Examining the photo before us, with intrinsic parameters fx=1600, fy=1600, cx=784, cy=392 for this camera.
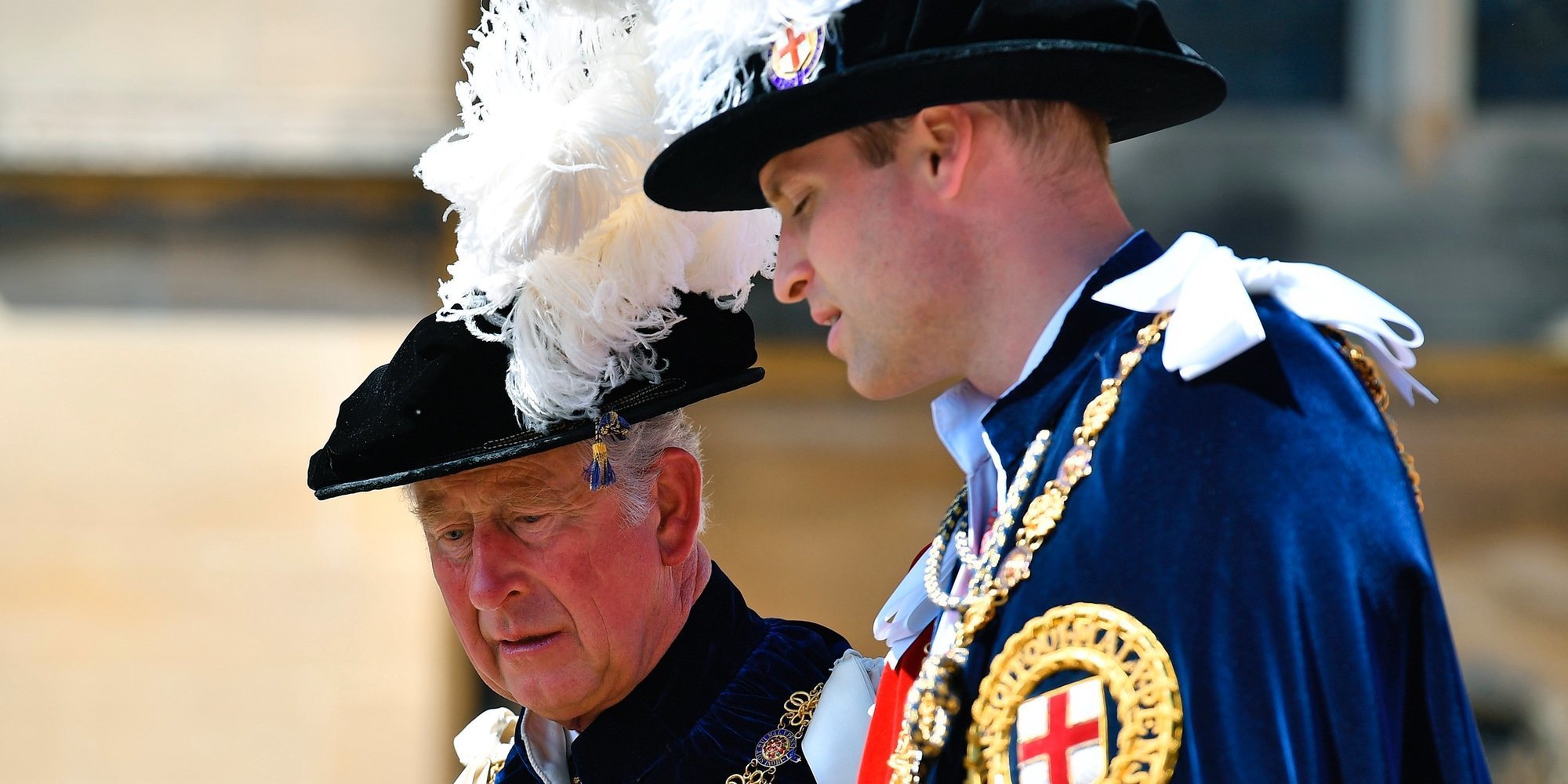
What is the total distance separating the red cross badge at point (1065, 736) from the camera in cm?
155

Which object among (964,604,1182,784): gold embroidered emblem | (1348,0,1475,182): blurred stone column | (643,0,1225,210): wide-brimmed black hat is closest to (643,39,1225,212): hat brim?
(643,0,1225,210): wide-brimmed black hat

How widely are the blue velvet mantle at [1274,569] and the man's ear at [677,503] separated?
1151mm

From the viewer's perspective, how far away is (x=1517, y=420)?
5633 millimetres

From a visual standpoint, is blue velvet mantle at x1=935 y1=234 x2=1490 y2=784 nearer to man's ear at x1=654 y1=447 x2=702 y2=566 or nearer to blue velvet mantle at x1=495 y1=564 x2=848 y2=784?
blue velvet mantle at x1=495 y1=564 x2=848 y2=784

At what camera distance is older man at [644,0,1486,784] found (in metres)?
1.51

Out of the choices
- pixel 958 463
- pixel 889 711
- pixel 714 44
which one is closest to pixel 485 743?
pixel 889 711

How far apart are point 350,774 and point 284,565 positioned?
0.75 meters

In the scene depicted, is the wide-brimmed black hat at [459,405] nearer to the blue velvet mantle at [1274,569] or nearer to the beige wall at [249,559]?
the blue velvet mantle at [1274,569]

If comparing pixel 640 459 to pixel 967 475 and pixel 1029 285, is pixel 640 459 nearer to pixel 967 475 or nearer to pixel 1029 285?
pixel 967 475

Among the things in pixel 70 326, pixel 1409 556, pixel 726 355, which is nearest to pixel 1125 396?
pixel 1409 556

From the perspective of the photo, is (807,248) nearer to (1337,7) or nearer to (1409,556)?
(1409,556)

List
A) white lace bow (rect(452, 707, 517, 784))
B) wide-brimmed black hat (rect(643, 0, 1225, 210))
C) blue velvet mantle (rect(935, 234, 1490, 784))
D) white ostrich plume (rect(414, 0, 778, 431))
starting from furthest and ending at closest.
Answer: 1. white lace bow (rect(452, 707, 517, 784))
2. white ostrich plume (rect(414, 0, 778, 431))
3. wide-brimmed black hat (rect(643, 0, 1225, 210))
4. blue velvet mantle (rect(935, 234, 1490, 784))

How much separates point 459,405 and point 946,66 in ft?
3.75

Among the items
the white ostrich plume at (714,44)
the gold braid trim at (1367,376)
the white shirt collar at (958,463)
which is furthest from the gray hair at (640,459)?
the gold braid trim at (1367,376)
